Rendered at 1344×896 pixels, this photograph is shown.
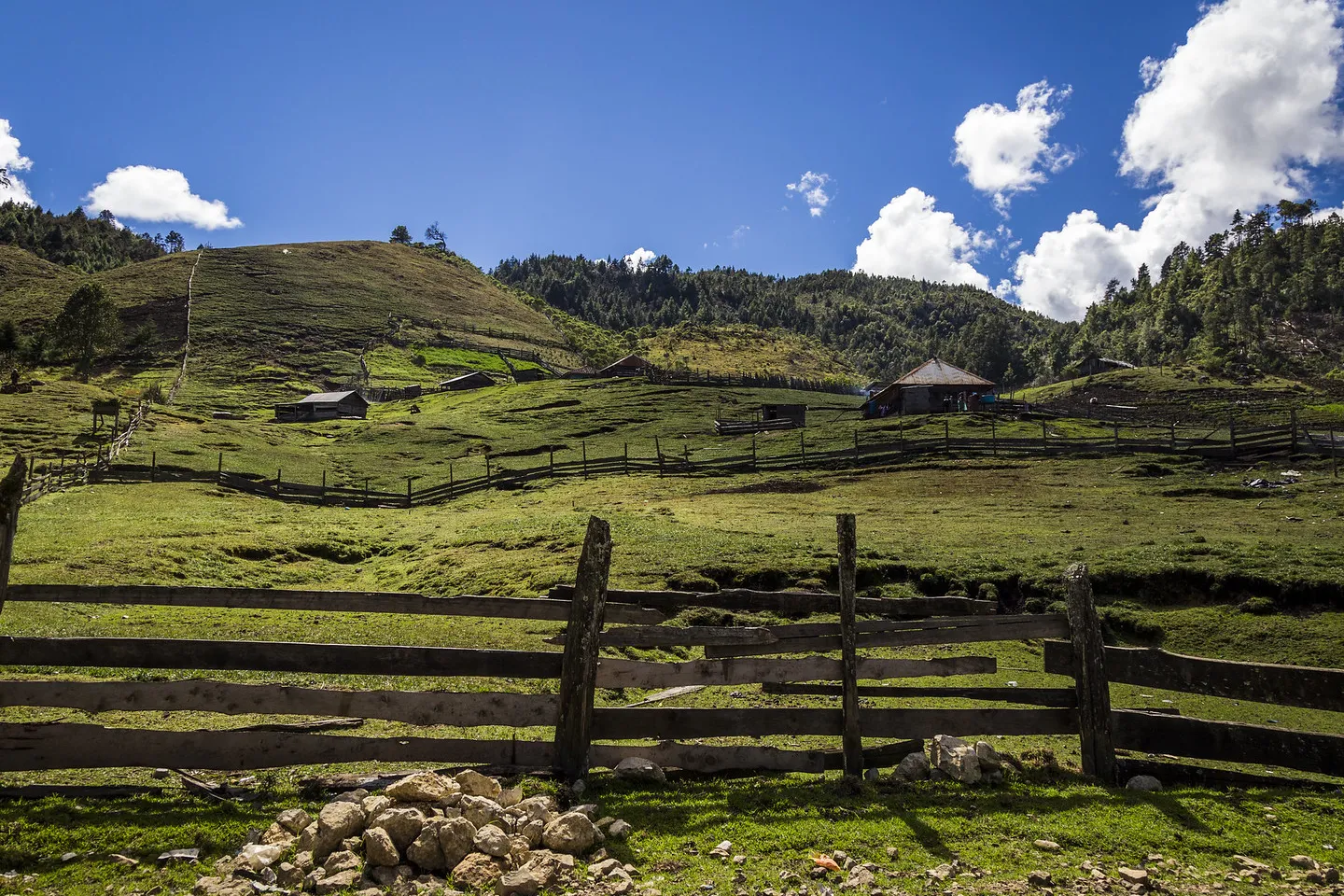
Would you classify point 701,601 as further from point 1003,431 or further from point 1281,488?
point 1003,431

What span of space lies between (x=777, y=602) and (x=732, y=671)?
2.83 m

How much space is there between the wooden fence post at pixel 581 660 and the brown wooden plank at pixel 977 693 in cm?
290

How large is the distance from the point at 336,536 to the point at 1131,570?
28154mm

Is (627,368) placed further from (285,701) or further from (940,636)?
(285,701)

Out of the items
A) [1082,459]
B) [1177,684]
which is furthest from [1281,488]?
[1177,684]

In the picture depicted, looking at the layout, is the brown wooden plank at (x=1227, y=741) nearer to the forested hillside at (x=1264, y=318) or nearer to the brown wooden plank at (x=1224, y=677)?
the brown wooden plank at (x=1224, y=677)

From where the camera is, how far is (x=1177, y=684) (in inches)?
286

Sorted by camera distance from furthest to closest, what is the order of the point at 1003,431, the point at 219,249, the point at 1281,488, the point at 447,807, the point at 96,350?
the point at 219,249 < the point at 96,350 < the point at 1003,431 < the point at 1281,488 < the point at 447,807

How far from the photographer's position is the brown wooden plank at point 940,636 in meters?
7.38

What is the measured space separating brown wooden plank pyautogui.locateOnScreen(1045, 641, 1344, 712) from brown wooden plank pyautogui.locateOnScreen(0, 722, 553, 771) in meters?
5.83

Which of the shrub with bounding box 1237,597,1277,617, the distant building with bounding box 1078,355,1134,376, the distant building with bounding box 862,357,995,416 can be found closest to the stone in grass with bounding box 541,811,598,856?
the shrub with bounding box 1237,597,1277,617

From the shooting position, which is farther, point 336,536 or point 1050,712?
point 336,536

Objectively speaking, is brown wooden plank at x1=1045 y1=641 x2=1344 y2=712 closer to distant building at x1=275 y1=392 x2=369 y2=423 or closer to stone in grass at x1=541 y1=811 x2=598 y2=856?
stone in grass at x1=541 y1=811 x2=598 y2=856

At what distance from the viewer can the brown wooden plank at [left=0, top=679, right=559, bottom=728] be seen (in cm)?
600
